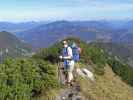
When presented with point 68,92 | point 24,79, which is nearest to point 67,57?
point 68,92

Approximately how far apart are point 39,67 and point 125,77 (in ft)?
50.5

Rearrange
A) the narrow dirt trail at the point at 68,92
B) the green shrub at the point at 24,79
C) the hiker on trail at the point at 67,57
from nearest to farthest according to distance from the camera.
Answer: the green shrub at the point at 24,79 < the hiker on trail at the point at 67,57 < the narrow dirt trail at the point at 68,92

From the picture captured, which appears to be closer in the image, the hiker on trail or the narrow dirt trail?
the hiker on trail

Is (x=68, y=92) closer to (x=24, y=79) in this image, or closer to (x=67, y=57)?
(x=24, y=79)

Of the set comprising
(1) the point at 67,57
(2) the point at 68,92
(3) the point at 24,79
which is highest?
(1) the point at 67,57

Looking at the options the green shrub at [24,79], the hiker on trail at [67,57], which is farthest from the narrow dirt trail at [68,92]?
the hiker on trail at [67,57]

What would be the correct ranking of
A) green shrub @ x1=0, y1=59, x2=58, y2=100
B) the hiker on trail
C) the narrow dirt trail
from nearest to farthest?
green shrub @ x1=0, y1=59, x2=58, y2=100
the hiker on trail
the narrow dirt trail

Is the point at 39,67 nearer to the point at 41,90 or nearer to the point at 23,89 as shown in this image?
the point at 41,90

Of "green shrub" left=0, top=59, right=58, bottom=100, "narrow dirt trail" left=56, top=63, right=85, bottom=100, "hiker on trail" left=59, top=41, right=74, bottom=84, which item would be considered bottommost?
"narrow dirt trail" left=56, top=63, right=85, bottom=100

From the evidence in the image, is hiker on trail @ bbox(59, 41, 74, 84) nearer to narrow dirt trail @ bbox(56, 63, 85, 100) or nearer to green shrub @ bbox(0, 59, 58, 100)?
narrow dirt trail @ bbox(56, 63, 85, 100)

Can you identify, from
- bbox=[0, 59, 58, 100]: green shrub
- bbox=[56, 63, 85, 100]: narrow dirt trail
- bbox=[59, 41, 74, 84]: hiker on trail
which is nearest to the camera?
bbox=[0, 59, 58, 100]: green shrub

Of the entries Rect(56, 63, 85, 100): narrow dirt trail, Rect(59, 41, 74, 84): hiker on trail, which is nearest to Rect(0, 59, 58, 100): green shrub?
Rect(56, 63, 85, 100): narrow dirt trail

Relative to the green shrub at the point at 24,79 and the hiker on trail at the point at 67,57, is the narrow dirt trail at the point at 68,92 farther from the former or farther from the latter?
the hiker on trail at the point at 67,57

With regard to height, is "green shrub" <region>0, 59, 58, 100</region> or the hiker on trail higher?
the hiker on trail
